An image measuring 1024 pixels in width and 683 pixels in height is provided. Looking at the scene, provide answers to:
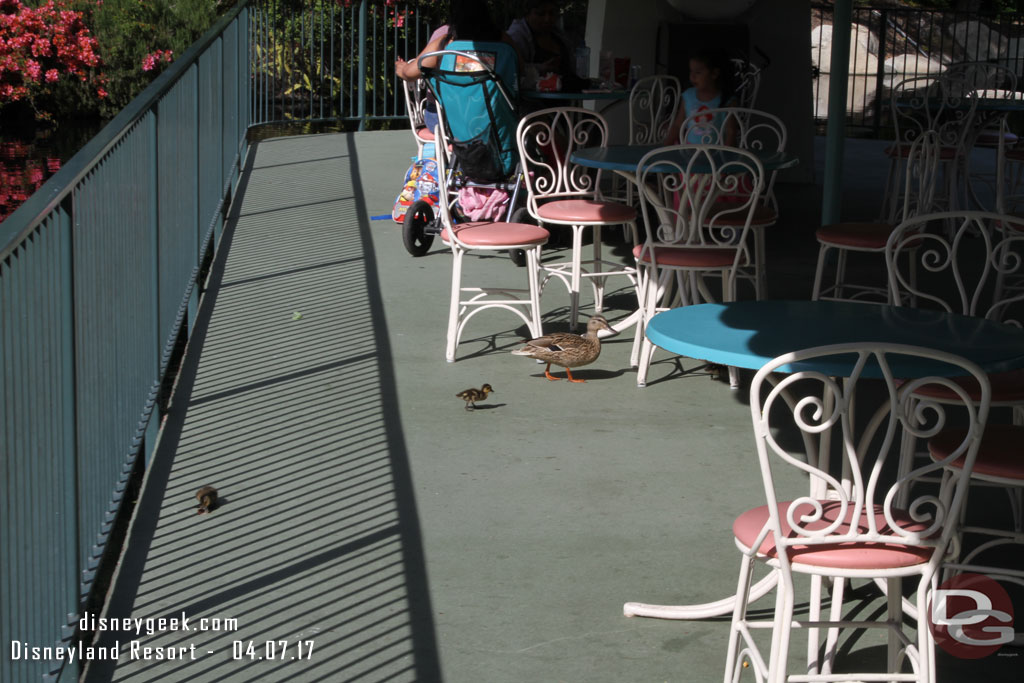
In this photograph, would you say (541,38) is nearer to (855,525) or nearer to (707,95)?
(707,95)

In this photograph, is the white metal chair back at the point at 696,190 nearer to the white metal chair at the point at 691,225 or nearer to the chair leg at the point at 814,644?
the white metal chair at the point at 691,225

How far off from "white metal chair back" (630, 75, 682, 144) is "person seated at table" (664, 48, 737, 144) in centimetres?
97

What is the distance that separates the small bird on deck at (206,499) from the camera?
4.38 metres

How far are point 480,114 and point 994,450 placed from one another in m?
5.11

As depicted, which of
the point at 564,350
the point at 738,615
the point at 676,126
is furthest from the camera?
the point at 676,126

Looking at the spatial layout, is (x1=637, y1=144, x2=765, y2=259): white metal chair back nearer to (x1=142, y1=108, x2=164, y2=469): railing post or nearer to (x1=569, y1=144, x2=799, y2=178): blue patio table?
(x1=569, y1=144, x2=799, y2=178): blue patio table

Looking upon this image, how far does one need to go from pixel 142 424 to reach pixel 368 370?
150 centimetres

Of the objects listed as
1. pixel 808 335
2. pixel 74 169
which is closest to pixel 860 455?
pixel 808 335

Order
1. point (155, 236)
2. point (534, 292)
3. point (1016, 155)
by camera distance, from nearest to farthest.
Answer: point (155, 236), point (534, 292), point (1016, 155)

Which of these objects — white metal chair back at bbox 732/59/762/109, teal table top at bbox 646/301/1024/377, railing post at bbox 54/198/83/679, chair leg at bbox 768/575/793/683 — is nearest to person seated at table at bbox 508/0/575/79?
white metal chair back at bbox 732/59/762/109

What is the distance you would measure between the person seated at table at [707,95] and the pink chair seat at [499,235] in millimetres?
1427

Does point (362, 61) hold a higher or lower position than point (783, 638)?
higher

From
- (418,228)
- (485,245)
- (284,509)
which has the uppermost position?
(485,245)

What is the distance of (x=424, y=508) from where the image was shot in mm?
4473
